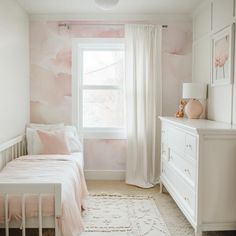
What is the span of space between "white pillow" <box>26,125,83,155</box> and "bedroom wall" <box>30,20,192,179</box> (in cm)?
29

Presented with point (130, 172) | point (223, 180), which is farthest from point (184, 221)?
point (130, 172)

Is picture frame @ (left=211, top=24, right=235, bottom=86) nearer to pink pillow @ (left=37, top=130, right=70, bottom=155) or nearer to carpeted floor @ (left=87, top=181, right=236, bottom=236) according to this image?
carpeted floor @ (left=87, top=181, right=236, bottom=236)

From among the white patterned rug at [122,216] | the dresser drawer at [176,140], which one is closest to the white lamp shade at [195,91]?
the dresser drawer at [176,140]

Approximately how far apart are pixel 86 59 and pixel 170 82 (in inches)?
49.8

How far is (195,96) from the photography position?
11.8ft

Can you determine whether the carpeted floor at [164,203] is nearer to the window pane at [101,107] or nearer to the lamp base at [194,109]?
the window pane at [101,107]

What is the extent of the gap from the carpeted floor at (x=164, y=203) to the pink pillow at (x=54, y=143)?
2.23ft

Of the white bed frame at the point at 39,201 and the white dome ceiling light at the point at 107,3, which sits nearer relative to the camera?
the white bed frame at the point at 39,201

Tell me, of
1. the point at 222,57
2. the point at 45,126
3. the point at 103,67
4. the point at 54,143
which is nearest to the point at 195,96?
the point at 222,57

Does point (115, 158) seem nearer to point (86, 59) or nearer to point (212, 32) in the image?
point (86, 59)

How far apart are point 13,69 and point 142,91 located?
5.61 feet

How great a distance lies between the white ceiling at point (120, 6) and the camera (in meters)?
3.79

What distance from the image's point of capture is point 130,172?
14.3 feet

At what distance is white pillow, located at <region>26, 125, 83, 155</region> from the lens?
3809mm
